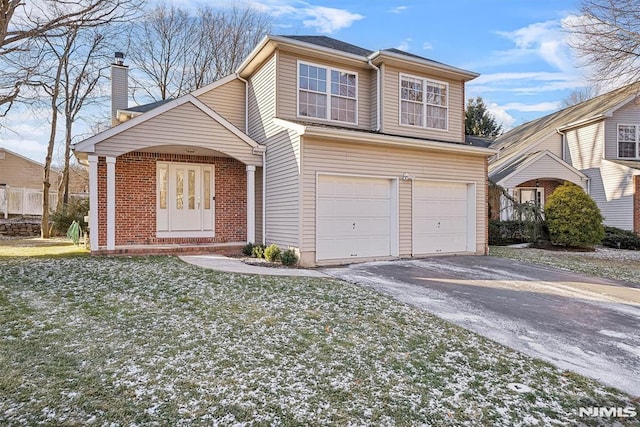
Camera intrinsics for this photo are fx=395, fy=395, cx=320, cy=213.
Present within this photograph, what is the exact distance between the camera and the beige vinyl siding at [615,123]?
18.8 meters

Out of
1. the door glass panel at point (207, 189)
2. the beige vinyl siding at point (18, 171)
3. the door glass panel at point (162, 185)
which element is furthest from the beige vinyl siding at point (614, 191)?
the beige vinyl siding at point (18, 171)

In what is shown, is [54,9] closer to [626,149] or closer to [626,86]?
[626,86]

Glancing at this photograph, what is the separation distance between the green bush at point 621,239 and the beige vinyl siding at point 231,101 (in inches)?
614

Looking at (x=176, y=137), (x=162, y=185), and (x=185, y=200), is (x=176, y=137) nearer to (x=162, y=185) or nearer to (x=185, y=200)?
(x=162, y=185)

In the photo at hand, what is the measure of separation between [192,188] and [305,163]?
14.3 ft

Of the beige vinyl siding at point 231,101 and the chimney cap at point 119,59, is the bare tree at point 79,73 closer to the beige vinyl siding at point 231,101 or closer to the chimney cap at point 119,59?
the chimney cap at point 119,59

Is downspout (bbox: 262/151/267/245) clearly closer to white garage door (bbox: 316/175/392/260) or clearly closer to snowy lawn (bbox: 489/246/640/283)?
white garage door (bbox: 316/175/392/260)

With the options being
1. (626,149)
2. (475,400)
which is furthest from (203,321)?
(626,149)

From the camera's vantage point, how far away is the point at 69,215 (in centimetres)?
1767

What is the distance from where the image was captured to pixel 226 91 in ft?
41.9

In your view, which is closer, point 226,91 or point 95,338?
point 95,338

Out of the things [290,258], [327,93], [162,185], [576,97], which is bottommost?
[290,258]

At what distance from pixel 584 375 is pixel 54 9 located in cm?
1567

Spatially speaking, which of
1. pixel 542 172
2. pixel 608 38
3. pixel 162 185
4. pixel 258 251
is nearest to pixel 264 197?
pixel 258 251
